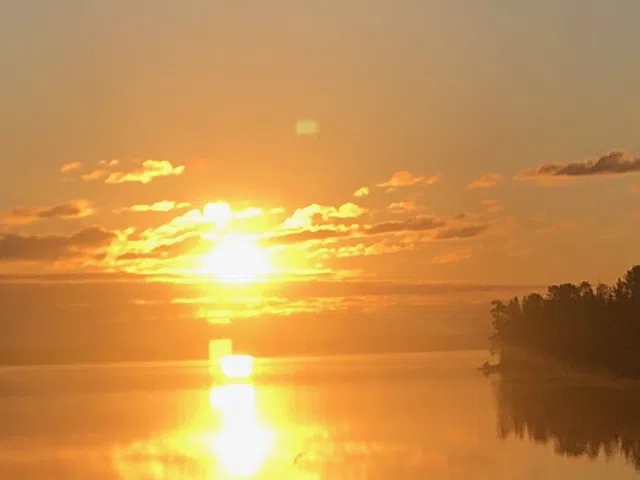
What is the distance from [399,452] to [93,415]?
46.6 meters

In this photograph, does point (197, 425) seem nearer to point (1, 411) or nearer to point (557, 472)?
point (1, 411)

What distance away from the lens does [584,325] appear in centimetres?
11631

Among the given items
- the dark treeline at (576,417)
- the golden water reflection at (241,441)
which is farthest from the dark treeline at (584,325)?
the golden water reflection at (241,441)

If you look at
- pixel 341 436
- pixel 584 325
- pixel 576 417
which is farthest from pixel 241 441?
pixel 584 325

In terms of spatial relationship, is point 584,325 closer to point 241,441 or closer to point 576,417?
point 576,417

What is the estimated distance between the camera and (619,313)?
107500mm

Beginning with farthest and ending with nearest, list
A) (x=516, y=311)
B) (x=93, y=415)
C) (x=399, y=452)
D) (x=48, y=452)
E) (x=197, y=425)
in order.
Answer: (x=516, y=311), (x=93, y=415), (x=197, y=425), (x=48, y=452), (x=399, y=452)

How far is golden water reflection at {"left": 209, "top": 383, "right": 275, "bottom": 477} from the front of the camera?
51.5 metres

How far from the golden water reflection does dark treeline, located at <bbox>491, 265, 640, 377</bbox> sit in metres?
36.7

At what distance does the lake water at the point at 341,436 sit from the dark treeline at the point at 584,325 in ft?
12.8

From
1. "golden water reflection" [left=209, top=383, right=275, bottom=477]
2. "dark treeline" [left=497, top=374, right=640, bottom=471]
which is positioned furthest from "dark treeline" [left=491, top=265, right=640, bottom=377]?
"golden water reflection" [left=209, top=383, right=275, bottom=477]

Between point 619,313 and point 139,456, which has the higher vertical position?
point 619,313

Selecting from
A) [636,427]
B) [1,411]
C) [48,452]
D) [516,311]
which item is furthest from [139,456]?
[516,311]

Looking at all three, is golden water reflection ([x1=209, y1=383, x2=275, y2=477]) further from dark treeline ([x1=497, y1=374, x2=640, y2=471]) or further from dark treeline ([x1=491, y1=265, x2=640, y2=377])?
dark treeline ([x1=491, y1=265, x2=640, y2=377])
